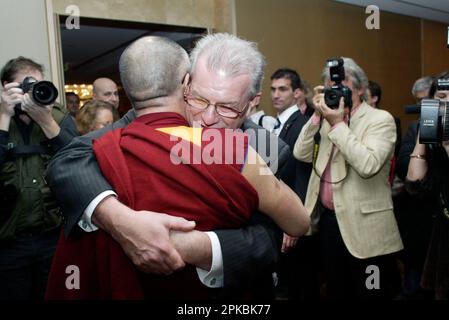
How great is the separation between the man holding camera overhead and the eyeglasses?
1.10 metres

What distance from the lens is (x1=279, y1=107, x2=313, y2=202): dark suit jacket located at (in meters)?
2.58

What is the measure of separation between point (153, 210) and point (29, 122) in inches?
54.4

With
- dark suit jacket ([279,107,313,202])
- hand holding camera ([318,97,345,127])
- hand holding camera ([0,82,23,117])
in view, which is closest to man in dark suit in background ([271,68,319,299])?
dark suit jacket ([279,107,313,202])

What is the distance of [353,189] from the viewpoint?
224 centimetres

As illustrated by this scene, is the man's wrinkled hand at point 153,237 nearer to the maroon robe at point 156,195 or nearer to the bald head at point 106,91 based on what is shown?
the maroon robe at point 156,195

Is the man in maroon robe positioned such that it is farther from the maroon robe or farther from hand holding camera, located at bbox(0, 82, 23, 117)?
hand holding camera, located at bbox(0, 82, 23, 117)

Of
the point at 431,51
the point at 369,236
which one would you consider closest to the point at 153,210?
the point at 369,236

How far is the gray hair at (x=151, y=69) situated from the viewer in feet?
3.34

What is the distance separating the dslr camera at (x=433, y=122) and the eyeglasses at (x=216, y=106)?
0.73 m

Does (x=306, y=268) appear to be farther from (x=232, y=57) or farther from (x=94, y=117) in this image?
(x=232, y=57)

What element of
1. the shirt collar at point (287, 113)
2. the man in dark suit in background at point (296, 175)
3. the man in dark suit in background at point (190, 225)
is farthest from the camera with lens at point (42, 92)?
the shirt collar at point (287, 113)

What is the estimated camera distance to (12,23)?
10.5 ft

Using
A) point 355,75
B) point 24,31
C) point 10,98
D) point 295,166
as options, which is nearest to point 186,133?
point 10,98

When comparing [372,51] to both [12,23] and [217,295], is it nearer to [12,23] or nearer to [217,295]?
[12,23]
